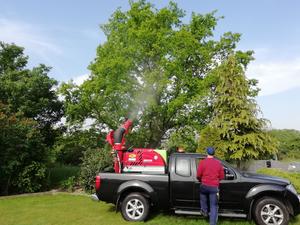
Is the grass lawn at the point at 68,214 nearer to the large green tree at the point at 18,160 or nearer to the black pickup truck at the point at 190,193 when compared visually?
the black pickup truck at the point at 190,193

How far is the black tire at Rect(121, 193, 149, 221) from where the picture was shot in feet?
29.8

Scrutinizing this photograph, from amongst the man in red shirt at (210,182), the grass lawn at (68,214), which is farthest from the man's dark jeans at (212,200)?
the grass lawn at (68,214)

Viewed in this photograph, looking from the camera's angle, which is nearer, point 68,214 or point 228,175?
point 228,175

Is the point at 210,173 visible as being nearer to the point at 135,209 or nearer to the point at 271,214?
the point at 271,214

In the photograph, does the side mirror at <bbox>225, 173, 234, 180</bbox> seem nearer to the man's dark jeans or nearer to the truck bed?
the man's dark jeans

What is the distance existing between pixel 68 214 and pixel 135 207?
2304mm

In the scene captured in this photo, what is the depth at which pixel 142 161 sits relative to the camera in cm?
977

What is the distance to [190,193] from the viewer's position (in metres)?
8.96

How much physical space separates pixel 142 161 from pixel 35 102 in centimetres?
1497

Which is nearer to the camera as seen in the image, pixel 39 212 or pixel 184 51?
pixel 39 212

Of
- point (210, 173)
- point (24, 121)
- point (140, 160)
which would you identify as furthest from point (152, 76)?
point (210, 173)

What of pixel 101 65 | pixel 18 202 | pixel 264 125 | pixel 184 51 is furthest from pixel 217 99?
pixel 18 202

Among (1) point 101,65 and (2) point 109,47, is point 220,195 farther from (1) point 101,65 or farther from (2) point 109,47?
(2) point 109,47

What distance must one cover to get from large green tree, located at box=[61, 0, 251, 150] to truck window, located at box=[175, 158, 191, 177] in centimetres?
1179
